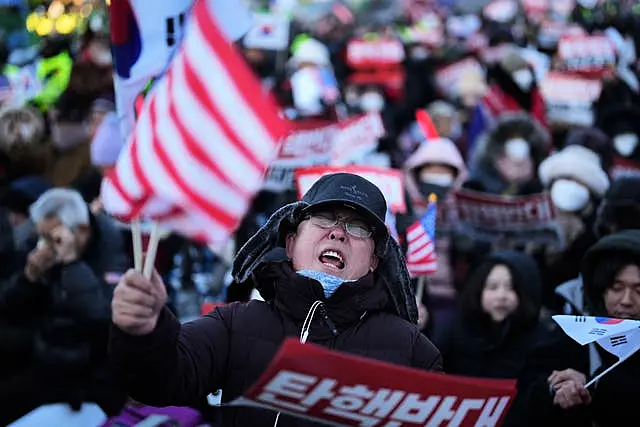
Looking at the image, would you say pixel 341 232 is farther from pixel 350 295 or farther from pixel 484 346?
pixel 484 346

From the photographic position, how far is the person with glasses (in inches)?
132

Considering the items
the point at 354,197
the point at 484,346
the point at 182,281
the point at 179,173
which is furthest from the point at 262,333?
the point at 182,281

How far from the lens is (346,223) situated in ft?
12.2

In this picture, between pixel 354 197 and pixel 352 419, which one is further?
pixel 354 197

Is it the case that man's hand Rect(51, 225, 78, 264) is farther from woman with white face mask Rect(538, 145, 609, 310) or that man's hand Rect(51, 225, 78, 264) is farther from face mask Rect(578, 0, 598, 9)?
face mask Rect(578, 0, 598, 9)

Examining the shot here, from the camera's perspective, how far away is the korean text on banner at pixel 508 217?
7582 mm

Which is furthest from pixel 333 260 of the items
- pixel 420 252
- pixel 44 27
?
pixel 44 27

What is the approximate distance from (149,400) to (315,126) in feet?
17.9

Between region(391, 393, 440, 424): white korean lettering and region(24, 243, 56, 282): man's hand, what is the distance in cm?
285

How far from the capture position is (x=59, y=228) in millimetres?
6000

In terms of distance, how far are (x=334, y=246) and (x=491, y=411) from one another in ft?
2.28

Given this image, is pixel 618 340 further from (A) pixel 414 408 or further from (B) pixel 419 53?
(B) pixel 419 53

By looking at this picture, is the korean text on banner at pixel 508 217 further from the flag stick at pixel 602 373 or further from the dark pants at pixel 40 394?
the flag stick at pixel 602 373

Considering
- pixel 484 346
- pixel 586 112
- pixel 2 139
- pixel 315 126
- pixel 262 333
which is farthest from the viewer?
pixel 586 112
